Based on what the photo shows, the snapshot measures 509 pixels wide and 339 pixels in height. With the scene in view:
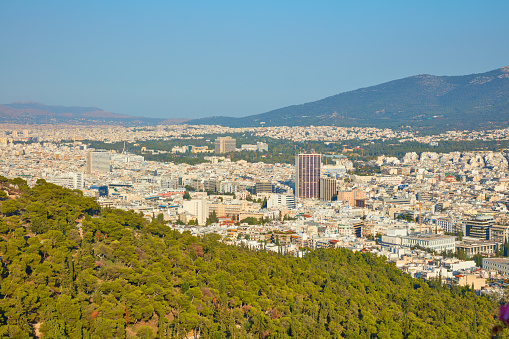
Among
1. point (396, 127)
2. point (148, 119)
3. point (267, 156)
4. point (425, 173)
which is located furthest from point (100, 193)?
point (148, 119)

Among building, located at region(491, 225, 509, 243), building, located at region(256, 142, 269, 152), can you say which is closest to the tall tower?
building, located at region(491, 225, 509, 243)

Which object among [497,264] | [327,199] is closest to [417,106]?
[327,199]

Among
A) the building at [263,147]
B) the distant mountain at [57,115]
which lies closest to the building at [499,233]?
the building at [263,147]

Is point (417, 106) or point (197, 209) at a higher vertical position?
point (417, 106)

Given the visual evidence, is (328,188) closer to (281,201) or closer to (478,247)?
(281,201)

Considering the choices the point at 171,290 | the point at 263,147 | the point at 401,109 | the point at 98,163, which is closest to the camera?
the point at 171,290

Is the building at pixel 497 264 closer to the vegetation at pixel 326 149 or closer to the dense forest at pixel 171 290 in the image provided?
the dense forest at pixel 171 290

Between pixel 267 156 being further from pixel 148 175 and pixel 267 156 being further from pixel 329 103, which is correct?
pixel 329 103

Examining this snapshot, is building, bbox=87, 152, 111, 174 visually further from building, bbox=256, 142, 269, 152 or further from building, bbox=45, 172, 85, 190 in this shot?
building, bbox=256, 142, 269, 152
